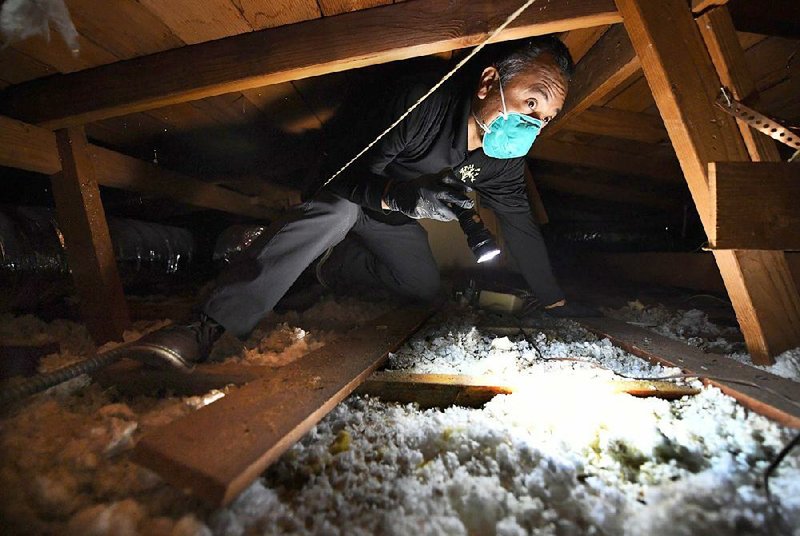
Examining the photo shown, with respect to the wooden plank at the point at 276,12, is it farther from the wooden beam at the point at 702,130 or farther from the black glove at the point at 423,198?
the wooden beam at the point at 702,130

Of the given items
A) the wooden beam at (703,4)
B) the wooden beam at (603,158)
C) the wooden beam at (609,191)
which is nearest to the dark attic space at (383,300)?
the wooden beam at (703,4)

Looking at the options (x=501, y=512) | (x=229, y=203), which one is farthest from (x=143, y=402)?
(x=229, y=203)

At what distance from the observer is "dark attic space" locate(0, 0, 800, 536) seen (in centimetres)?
63

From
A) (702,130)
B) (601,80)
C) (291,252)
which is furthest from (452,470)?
(601,80)

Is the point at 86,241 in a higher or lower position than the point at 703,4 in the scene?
lower

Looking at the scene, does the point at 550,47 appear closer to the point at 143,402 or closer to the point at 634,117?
the point at 634,117

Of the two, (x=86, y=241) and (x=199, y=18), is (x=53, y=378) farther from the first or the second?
(x=199, y=18)

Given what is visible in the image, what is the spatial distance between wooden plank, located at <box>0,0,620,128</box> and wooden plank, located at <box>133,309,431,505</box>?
104 cm

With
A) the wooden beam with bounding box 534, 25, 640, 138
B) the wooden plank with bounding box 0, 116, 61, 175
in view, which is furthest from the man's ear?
the wooden plank with bounding box 0, 116, 61, 175

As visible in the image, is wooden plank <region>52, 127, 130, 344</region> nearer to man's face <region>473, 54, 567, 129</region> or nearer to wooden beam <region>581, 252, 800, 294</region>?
man's face <region>473, 54, 567, 129</region>

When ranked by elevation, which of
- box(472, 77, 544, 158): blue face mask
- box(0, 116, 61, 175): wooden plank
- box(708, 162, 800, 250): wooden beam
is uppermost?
box(0, 116, 61, 175): wooden plank

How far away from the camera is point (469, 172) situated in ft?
6.00

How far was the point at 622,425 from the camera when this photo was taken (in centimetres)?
82

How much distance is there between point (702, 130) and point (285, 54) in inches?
52.9
